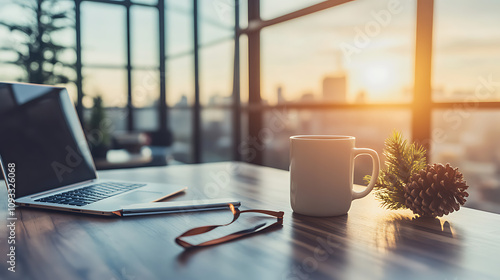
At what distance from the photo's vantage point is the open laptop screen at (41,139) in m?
0.75

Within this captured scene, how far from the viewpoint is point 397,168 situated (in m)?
0.69

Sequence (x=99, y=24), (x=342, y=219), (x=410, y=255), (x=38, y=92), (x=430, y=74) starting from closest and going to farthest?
(x=410, y=255), (x=342, y=219), (x=38, y=92), (x=430, y=74), (x=99, y=24)

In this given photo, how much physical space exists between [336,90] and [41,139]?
1943 millimetres

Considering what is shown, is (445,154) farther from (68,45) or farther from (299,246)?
(68,45)

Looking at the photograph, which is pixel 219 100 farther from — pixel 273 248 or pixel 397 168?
pixel 273 248

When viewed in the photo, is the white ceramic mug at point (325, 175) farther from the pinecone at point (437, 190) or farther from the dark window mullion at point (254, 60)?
the dark window mullion at point (254, 60)

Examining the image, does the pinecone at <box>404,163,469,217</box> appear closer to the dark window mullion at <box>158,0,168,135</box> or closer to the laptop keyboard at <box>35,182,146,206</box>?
the laptop keyboard at <box>35,182,146,206</box>

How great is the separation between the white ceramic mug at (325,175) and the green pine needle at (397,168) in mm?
39

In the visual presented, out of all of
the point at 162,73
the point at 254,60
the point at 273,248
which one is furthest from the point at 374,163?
the point at 162,73

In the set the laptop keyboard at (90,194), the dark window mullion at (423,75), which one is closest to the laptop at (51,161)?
the laptop keyboard at (90,194)

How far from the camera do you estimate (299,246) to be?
1.70 ft

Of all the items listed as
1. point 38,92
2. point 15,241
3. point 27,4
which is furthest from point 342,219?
point 27,4

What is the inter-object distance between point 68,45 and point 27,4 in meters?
0.53

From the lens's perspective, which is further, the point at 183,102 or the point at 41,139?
the point at 183,102
